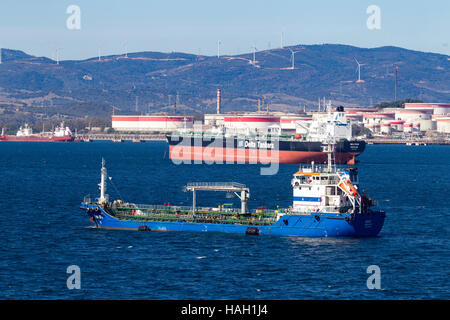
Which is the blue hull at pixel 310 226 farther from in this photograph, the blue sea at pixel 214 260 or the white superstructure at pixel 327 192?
the white superstructure at pixel 327 192

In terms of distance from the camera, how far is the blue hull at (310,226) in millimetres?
60263

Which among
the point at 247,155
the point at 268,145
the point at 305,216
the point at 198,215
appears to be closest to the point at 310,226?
the point at 305,216

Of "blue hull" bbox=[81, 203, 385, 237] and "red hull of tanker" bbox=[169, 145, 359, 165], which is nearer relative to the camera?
"blue hull" bbox=[81, 203, 385, 237]

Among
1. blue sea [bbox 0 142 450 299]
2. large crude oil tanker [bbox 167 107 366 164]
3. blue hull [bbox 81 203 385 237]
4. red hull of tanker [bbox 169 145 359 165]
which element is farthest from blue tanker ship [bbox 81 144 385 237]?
red hull of tanker [bbox 169 145 359 165]

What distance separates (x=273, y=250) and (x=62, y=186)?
200 ft

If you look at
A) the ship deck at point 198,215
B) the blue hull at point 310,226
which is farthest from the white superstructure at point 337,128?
the blue hull at point 310,226

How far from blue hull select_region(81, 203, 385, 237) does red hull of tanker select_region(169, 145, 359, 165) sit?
99461 millimetres

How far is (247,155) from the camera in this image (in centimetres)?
18238

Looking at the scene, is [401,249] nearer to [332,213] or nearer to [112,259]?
[332,213]

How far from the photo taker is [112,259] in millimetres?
54312

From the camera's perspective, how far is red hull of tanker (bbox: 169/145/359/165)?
167m

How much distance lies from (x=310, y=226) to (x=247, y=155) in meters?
121

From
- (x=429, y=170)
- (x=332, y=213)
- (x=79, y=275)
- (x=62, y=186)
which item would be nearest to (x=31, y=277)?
(x=79, y=275)

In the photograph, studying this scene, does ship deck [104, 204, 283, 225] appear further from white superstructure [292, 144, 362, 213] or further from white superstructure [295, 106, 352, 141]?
white superstructure [295, 106, 352, 141]
